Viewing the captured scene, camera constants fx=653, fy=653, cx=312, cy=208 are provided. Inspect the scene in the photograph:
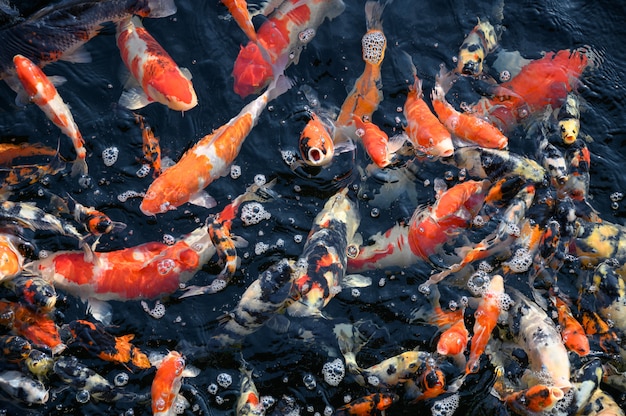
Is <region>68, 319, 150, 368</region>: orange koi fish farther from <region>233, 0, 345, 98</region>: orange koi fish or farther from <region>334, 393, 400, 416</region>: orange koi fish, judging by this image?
<region>233, 0, 345, 98</region>: orange koi fish

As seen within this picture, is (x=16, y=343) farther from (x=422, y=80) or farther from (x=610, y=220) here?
(x=610, y=220)

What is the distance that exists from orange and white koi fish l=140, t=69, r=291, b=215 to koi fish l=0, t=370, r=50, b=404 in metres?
1.45

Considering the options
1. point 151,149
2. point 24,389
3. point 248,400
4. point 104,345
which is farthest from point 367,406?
point 151,149

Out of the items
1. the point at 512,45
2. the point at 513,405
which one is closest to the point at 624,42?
the point at 512,45

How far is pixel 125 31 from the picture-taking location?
574 cm

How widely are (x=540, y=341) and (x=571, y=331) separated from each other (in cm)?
28

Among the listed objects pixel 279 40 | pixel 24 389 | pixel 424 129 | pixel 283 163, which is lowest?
pixel 24 389

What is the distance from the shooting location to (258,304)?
15.6 ft

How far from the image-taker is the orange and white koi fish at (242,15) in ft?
18.3

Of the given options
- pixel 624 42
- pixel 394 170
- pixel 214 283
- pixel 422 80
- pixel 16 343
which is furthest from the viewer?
pixel 624 42

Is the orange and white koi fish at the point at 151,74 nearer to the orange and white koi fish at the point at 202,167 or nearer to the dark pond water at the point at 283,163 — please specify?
the dark pond water at the point at 283,163

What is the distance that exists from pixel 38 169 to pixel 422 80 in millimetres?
3396

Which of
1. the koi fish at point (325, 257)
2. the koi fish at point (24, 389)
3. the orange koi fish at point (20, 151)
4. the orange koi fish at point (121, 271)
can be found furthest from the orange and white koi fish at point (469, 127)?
the koi fish at point (24, 389)

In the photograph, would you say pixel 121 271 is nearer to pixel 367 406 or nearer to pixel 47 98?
pixel 47 98
